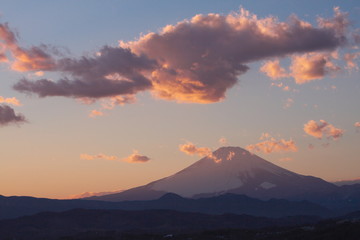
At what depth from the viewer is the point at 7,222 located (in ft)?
582

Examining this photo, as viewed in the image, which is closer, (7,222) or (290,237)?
(290,237)

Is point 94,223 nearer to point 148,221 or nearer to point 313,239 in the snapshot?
point 148,221

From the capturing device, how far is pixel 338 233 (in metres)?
62.0

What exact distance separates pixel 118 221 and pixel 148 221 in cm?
1062

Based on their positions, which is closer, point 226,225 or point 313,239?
point 313,239

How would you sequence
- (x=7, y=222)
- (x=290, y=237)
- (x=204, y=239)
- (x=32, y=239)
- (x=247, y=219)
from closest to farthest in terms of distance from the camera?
(x=290, y=237) < (x=204, y=239) < (x=32, y=239) < (x=7, y=222) < (x=247, y=219)

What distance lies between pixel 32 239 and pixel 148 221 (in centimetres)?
6250

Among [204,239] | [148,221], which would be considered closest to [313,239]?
[204,239]

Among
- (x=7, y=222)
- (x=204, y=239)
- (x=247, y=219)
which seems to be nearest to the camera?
(x=204, y=239)

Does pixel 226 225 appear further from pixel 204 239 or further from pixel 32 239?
pixel 204 239

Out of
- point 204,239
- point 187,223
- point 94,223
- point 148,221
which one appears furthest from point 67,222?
point 204,239

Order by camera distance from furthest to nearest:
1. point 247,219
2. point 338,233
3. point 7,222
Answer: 1. point 247,219
2. point 7,222
3. point 338,233

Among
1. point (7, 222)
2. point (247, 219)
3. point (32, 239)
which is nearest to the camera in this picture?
point (32, 239)

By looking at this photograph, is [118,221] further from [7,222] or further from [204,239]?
[204,239]
